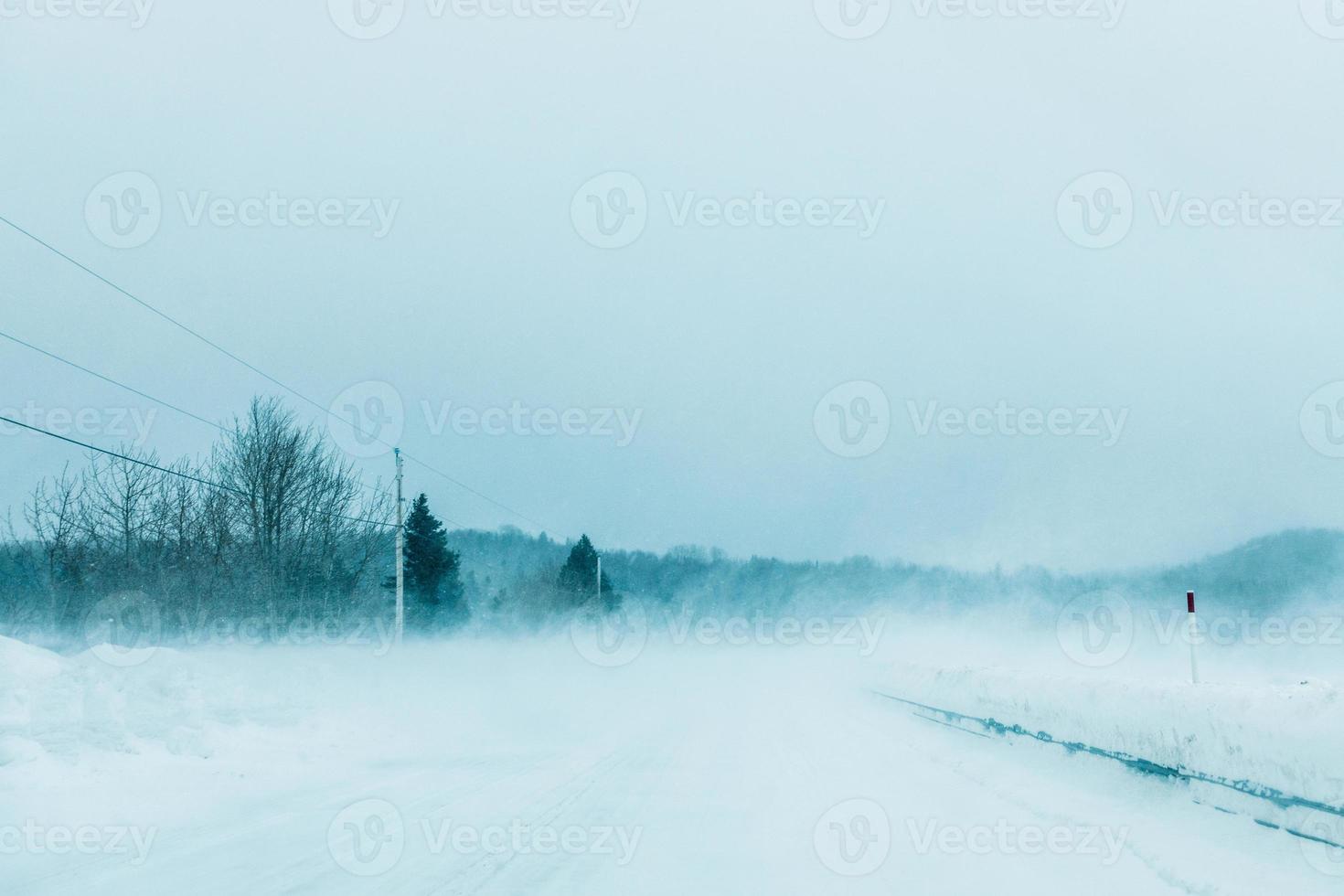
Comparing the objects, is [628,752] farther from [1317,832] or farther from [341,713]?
[1317,832]

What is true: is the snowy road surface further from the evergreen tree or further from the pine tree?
the evergreen tree

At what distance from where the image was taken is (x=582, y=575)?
9144 cm

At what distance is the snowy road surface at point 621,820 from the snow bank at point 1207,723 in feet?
1.15

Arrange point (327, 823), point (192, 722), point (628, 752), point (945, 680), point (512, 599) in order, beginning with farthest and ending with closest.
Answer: point (512, 599), point (945, 680), point (628, 752), point (192, 722), point (327, 823)

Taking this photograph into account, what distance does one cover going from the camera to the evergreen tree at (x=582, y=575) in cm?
8888

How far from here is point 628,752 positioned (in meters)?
16.7

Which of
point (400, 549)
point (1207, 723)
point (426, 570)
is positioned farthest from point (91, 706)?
point (426, 570)

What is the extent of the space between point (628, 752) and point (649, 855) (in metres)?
8.52

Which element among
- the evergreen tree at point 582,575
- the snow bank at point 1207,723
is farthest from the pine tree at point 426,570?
the snow bank at point 1207,723

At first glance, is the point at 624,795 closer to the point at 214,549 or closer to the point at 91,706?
the point at 91,706

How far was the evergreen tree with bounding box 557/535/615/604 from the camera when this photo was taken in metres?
88.9

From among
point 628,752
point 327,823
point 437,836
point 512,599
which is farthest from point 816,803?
point 512,599

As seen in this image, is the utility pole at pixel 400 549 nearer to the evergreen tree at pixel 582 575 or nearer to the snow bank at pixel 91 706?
the snow bank at pixel 91 706

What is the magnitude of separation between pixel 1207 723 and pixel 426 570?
63857 mm
